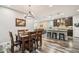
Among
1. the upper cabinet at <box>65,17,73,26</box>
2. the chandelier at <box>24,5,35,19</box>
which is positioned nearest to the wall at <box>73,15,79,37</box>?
the upper cabinet at <box>65,17,73,26</box>

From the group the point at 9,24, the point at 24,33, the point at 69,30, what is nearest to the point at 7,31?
the point at 9,24

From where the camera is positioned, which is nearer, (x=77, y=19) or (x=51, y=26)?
(x=77, y=19)

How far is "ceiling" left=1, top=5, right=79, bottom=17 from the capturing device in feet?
6.92

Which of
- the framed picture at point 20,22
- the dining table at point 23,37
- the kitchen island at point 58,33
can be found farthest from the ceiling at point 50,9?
the dining table at point 23,37

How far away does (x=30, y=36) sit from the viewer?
222cm

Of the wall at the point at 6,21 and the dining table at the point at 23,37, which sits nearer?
the wall at the point at 6,21

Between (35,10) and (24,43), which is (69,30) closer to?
A: (35,10)

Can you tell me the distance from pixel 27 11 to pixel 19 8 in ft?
0.67

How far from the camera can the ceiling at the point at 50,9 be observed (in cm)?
211

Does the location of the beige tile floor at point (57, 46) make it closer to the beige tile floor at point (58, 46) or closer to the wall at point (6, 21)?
the beige tile floor at point (58, 46)

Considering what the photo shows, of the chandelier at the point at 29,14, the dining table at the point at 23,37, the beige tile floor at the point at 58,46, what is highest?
the chandelier at the point at 29,14

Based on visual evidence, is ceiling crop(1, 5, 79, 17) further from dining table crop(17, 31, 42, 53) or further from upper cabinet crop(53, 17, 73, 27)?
dining table crop(17, 31, 42, 53)

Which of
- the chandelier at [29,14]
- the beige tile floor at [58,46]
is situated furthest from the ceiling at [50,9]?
the beige tile floor at [58,46]

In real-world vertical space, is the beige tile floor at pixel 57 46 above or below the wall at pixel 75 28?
below
